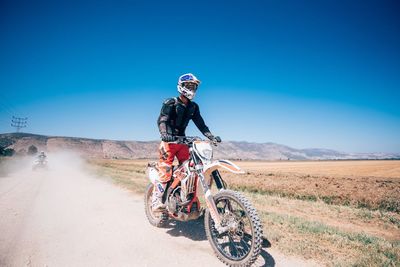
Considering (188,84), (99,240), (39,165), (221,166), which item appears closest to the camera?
(221,166)

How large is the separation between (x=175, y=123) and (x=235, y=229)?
99.9 inches

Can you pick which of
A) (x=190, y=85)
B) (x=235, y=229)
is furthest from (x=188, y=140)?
(x=235, y=229)

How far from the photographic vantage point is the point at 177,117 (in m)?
5.32

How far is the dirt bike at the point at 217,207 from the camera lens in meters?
3.67

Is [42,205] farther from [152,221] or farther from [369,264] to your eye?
[369,264]

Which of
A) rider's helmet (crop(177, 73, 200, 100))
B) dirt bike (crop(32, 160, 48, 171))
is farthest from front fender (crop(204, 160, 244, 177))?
dirt bike (crop(32, 160, 48, 171))

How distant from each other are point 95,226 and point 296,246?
4.45 m

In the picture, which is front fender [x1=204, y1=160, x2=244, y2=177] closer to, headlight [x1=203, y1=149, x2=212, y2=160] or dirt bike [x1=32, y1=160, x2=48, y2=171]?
headlight [x1=203, y1=149, x2=212, y2=160]

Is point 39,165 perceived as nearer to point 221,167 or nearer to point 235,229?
point 221,167

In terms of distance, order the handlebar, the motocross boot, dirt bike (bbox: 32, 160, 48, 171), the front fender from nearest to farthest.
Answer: the front fender → the handlebar → the motocross boot → dirt bike (bbox: 32, 160, 48, 171)

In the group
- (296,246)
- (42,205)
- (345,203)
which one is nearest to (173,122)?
(296,246)

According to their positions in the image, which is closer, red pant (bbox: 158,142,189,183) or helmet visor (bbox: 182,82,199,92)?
helmet visor (bbox: 182,82,199,92)

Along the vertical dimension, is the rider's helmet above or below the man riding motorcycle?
above

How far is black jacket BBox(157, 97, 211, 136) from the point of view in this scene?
16.9 feet
